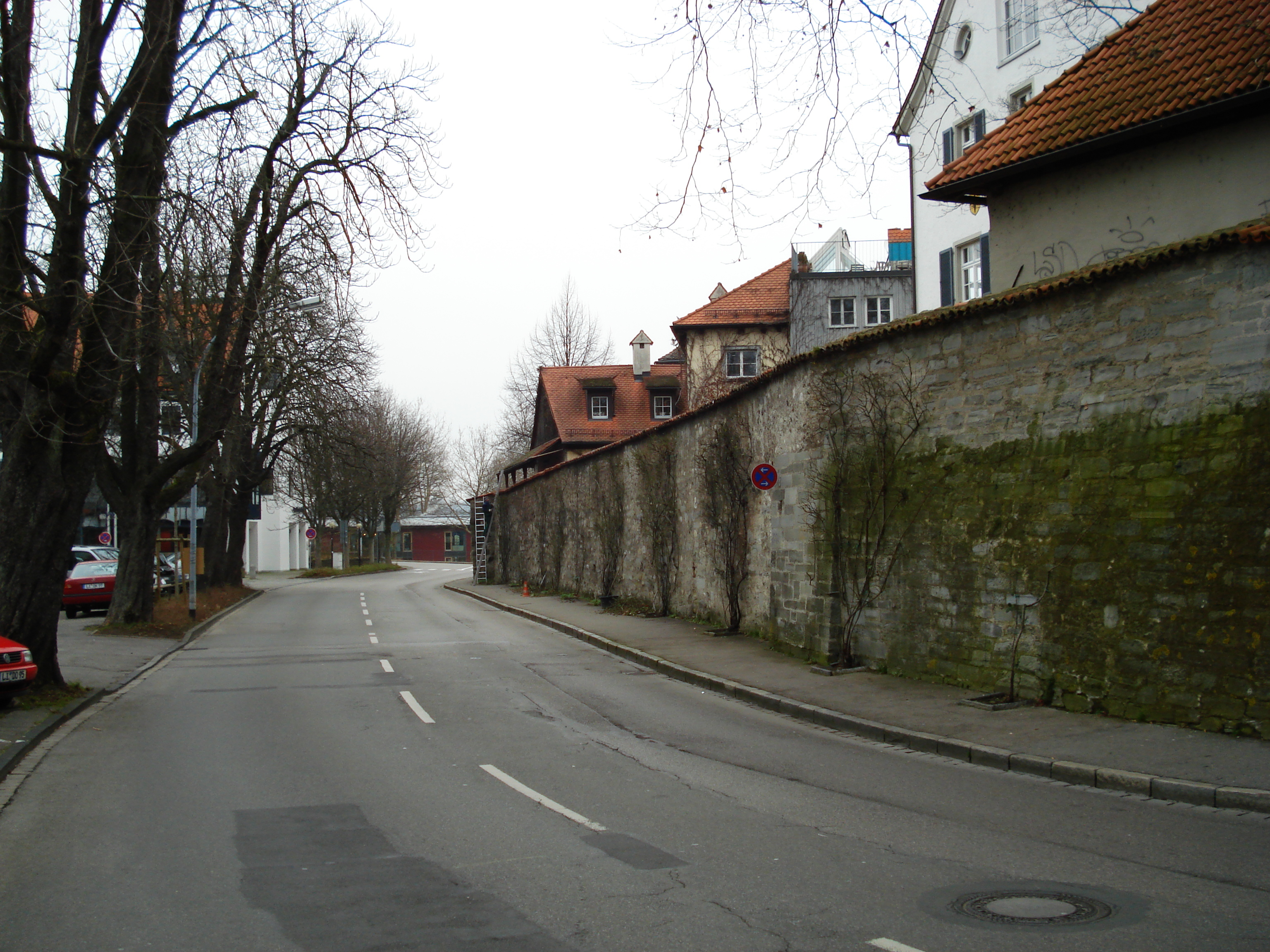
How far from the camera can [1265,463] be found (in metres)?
8.29

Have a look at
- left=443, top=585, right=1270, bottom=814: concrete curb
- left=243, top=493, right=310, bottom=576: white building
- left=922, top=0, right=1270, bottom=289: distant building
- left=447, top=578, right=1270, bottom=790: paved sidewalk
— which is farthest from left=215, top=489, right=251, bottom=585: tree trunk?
left=922, top=0, right=1270, bottom=289: distant building

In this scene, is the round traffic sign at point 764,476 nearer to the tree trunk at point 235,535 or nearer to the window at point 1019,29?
the window at point 1019,29

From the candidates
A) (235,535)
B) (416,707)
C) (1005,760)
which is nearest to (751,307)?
(235,535)

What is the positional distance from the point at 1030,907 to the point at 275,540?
74.9 metres

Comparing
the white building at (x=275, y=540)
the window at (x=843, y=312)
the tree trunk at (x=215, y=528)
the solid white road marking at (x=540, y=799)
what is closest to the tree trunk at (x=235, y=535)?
the tree trunk at (x=215, y=528)

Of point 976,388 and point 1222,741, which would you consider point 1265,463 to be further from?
point 976,388

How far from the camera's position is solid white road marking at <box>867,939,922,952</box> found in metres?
4.32

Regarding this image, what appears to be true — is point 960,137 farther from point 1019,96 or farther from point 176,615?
point 176,615

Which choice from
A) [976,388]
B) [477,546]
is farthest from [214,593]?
[976,388]

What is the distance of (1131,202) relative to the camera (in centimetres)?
1298

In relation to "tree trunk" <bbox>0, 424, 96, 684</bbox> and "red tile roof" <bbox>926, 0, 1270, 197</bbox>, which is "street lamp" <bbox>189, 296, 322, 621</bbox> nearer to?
"tree trunk" <bbox>0, 424, 96, 684</bbox>

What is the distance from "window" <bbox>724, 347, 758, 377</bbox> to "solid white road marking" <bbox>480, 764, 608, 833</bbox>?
35907mm

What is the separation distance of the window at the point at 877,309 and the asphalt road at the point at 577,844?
98.5 feet

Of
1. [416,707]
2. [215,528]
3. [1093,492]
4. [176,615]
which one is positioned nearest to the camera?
[1093,492]
